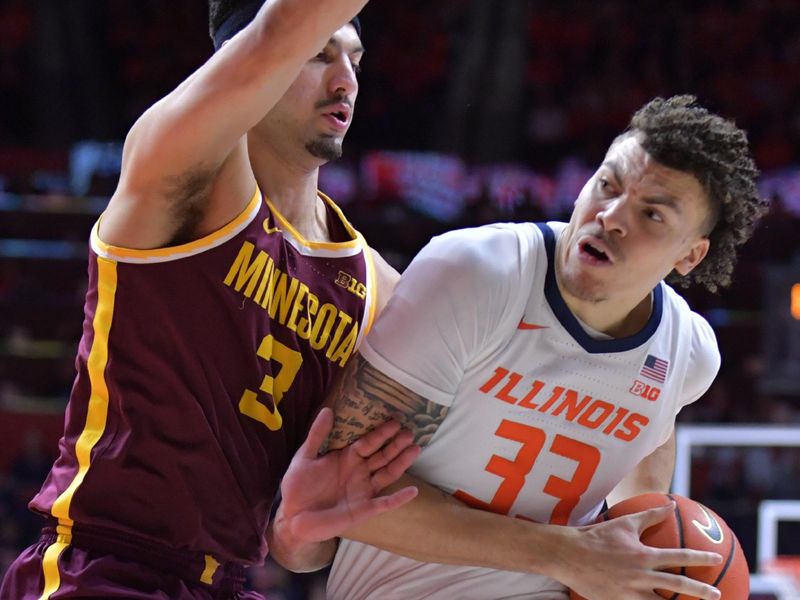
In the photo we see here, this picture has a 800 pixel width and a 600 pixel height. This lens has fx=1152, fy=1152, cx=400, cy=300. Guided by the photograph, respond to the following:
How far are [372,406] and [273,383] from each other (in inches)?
9.1

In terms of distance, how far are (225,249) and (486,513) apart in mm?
803

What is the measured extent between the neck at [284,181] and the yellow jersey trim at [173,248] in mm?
289

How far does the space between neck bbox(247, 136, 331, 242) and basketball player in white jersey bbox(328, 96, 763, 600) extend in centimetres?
38

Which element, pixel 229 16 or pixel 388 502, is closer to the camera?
pixel 388 502

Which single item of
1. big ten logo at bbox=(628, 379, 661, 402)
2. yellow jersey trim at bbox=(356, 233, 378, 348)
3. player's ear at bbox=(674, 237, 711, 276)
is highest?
player's ear at bbox=(674, 237, 711, 276)

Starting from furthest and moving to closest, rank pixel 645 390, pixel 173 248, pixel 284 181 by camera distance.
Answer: pixel 284 181 < pixel 645 390 < pixel 173 248

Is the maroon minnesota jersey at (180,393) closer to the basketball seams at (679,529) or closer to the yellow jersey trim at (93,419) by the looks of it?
the yellow jersey trim at (93,419)

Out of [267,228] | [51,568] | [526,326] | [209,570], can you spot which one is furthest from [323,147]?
[51,568]

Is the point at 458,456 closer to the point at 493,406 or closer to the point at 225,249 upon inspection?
the point at 493,406

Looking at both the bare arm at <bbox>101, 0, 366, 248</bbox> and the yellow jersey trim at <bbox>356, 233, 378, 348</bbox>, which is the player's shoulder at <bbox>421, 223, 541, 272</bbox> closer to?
the yellow jersey trim at <bbox>356, 233, 378, 348</bbox>

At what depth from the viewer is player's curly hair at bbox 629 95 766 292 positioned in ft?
8.41

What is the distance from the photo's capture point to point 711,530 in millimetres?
2584

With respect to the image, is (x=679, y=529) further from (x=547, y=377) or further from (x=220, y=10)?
(x=220, y=10)

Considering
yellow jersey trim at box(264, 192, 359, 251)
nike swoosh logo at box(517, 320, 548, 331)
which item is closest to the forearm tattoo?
nike swoosh logo at box(517, 320, 548, 331)
